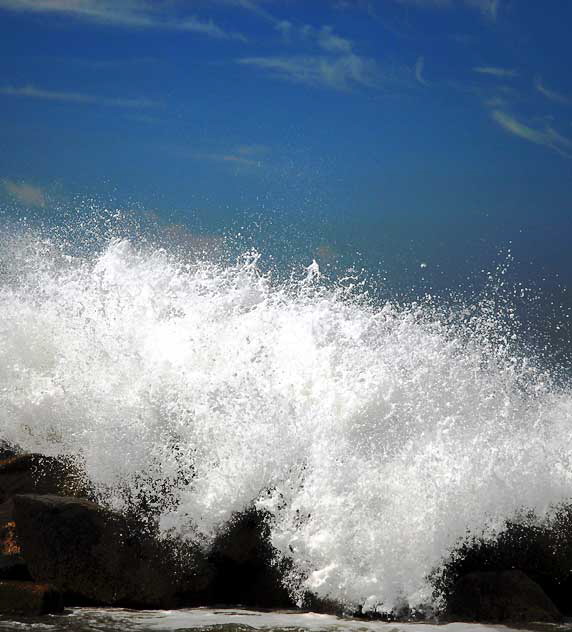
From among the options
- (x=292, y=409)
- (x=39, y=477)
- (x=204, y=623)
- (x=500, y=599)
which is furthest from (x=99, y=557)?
(x=500, y=599)

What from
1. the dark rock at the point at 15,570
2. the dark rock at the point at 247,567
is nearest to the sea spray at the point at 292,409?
the dark rock at the point at 247,567

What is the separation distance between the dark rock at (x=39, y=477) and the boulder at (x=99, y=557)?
2.63 ft

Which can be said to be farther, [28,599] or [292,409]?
[292,409]

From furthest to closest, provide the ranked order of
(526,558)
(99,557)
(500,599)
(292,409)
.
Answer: (292,409)
(526,558)
(99,557)
(500,599)

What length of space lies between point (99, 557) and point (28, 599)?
2.29 feet

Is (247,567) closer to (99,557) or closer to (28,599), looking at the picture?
(99,557)

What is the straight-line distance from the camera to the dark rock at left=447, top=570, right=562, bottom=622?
519 centimetres

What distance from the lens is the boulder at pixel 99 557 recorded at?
5.56m

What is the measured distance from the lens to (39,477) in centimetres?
699

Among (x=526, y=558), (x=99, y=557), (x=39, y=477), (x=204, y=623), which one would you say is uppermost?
(x=39, y=477)

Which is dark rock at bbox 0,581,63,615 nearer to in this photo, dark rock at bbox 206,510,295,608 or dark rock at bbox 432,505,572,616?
dark rock at bbox 206,510,295,608

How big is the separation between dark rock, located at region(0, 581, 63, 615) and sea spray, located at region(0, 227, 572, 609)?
3.79 feet

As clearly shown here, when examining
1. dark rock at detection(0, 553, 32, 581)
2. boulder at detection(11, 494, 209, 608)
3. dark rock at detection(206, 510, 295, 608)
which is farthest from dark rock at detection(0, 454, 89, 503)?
dark rock at detection(206, 510, 295, 608)

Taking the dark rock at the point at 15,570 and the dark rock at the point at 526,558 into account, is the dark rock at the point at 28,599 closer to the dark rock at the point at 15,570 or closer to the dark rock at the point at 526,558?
the dark rock at the point at 15,570
